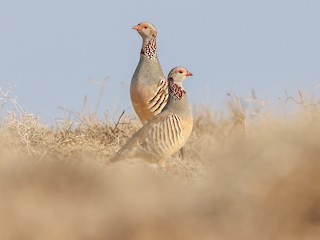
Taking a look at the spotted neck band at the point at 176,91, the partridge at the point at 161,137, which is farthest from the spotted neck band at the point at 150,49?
the partridge at the point at 161,137

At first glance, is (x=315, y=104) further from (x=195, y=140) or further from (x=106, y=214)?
(x=106, y=214)

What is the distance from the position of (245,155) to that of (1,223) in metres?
1.13

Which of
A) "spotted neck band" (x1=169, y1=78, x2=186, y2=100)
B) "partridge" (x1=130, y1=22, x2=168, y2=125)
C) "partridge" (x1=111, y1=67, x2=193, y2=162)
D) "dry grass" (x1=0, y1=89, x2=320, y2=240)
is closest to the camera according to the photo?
"dry grass" (x1=0, y1=89, x2=320, y2=240)

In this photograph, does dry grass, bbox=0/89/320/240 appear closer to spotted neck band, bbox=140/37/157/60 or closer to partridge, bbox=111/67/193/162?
partridge, bbox=111/67/193/162

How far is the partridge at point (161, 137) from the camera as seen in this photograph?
1062 cm

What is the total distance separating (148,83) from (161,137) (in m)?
2.05

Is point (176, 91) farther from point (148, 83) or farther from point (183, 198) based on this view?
point (183, 198)

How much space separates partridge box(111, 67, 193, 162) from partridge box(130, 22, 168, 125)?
132 cm

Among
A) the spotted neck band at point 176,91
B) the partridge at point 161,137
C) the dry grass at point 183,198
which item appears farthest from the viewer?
the spotted neck band at point 176,91

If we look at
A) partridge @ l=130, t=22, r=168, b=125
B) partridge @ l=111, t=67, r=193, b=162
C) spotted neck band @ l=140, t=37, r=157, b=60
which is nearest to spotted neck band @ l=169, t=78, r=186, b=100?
partridge @ l=111, t=67, r=193, b=162

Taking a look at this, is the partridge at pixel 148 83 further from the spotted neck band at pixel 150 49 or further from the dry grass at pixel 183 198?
the dry grass at pixel 183 198

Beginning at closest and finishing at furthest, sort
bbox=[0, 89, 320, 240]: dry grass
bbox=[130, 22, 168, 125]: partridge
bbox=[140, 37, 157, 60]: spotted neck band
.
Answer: bbox=[0, 89, 320, 240]: dry grass → bbox=[130, 22, 168, 125]: partridge → bbox=[140, 37, 157, 60]: spotted neck band

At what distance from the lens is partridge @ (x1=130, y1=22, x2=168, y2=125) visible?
12570 millimetres

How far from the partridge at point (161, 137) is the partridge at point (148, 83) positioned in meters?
1.32
